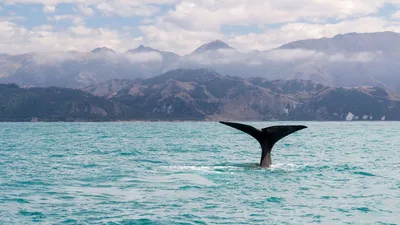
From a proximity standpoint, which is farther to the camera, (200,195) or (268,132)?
(268,132)

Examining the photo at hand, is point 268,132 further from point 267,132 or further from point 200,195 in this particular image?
point 200,195

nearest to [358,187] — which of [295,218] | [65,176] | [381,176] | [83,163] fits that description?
[381,176]

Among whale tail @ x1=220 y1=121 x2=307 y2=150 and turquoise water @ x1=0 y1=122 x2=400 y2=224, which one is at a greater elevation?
whale tail @ x1=220 y1=121 x2=307 y2=150

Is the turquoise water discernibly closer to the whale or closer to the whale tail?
the whale

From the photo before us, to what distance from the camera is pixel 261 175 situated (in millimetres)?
33719

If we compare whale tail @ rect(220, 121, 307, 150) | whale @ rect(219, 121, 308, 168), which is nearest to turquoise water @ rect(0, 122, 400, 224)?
whale @ rect(219, 121, 308, 168)

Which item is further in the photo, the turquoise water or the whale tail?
the whale tail

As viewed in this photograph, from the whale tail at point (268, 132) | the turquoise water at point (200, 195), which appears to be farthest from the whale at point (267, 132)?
the turquoise water at point (200, 195)

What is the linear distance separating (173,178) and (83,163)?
14653 millimetres

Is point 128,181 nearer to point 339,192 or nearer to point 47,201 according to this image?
point 47,201

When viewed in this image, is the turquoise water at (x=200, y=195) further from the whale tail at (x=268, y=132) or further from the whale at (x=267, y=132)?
the whale tail at (x=268, y=132)

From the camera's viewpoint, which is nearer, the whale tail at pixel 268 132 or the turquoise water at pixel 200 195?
the turquoise water at pixel 200 195

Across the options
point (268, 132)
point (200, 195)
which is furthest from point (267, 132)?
point (200, 195)

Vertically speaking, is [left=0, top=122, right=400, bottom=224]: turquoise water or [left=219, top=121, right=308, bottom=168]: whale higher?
[left=219, top=121, right=308, bottom=168]: whale
